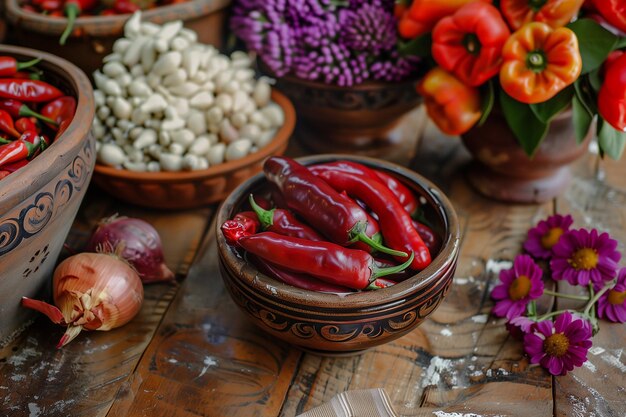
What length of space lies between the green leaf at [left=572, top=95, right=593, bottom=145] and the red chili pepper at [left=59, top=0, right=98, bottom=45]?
1.02 meters

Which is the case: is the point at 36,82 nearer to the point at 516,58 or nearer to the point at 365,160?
the point at 365,160

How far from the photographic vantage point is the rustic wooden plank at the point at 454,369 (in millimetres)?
941

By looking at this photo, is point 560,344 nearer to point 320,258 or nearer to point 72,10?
point 320,258

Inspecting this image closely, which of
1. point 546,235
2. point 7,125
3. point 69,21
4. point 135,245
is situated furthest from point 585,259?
point 69,21

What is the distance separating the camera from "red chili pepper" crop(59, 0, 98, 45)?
1296mm

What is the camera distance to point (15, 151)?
0.93 metres

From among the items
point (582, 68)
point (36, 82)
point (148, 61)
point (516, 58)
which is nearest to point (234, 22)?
point (148, 61)

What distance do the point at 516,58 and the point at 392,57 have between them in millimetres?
314

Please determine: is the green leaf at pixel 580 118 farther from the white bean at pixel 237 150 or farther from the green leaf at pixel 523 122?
the white bean at pixel 237 150

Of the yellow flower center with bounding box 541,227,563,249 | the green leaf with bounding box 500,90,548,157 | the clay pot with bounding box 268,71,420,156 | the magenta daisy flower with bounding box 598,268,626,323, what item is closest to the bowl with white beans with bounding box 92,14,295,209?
the clay pot with bounding box 268,71,420,156

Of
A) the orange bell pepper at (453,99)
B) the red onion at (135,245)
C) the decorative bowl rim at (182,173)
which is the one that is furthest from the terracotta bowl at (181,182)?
the orange bell pepper at (453,99)

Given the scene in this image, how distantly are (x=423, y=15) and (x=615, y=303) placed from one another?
64 cm

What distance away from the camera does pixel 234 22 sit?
1.46 m

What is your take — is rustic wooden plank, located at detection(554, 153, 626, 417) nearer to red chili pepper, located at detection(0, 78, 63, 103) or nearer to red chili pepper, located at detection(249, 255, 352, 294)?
red chili pepper, located at detection(249, 255, 352, 294)
